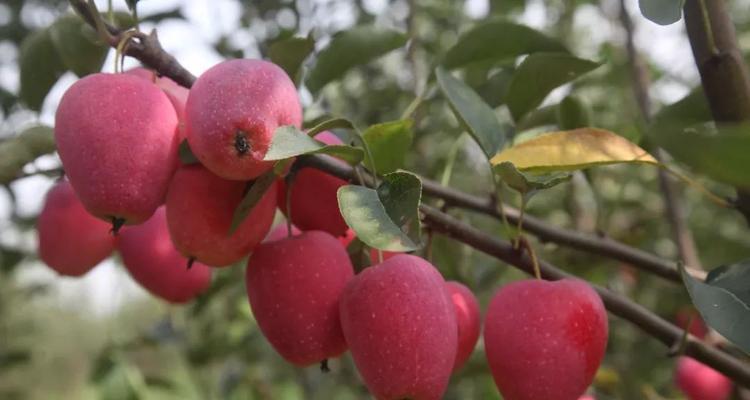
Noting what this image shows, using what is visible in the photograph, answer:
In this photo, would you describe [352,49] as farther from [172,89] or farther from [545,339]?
[545,339]

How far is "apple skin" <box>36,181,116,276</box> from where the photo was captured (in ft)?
2.62

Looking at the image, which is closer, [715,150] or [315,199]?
[715,150]

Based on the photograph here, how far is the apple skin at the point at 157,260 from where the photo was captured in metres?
0.84

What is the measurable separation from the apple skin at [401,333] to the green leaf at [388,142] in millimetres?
134

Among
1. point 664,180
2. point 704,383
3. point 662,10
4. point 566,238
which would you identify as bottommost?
point 704,383

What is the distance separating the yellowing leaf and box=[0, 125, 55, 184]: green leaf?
1.31 ft

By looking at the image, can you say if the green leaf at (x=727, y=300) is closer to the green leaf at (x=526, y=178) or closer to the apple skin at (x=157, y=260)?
the green leaf at (x=526, y=178)

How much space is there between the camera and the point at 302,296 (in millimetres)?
598

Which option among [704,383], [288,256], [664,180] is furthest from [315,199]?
[664,180]

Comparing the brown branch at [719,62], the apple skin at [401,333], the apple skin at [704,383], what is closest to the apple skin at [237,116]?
the apple skin at [401,333]

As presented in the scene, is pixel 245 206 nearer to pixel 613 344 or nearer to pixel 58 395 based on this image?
pixel 613 344

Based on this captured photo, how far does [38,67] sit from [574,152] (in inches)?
23.6

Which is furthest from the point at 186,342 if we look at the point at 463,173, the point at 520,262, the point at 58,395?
the point at 58,395

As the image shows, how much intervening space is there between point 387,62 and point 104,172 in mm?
1876
